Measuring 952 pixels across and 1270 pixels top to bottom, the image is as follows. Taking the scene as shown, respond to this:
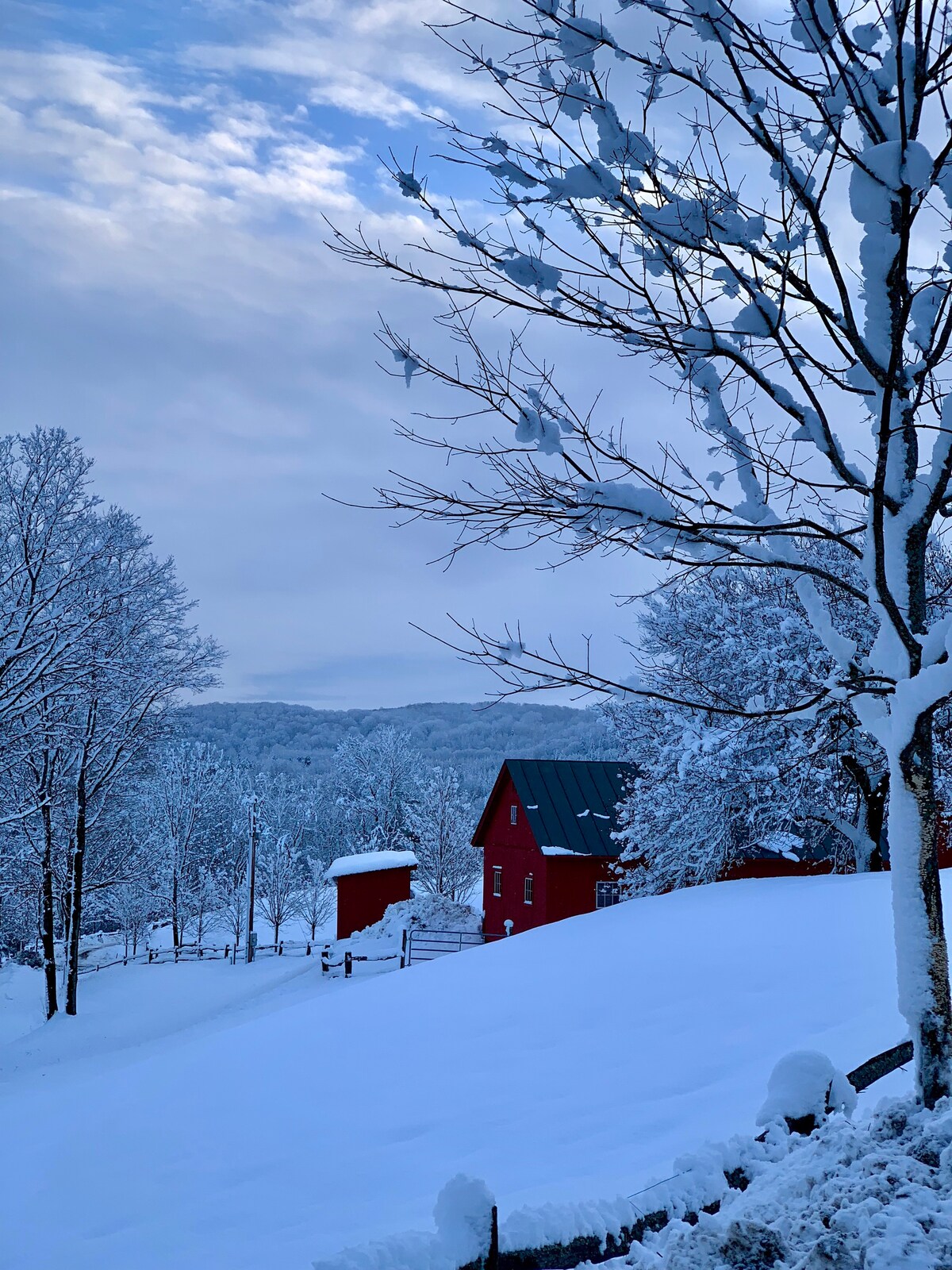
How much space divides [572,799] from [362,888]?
12.5 metres

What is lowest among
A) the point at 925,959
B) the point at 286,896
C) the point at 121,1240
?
the point at 286,896

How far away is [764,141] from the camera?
452cm

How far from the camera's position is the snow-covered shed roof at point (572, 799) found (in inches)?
978

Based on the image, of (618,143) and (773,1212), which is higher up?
(618,143)

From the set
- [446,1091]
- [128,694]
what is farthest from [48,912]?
[446,1091]

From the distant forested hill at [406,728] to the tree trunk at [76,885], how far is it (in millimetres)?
61816

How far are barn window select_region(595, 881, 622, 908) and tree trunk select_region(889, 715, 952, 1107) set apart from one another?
21.0m

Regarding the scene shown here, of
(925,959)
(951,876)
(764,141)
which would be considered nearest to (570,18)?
(764,141)

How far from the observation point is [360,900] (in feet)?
114

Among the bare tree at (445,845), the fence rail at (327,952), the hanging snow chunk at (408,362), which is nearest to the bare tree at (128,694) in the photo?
the fence rail at (327,952)

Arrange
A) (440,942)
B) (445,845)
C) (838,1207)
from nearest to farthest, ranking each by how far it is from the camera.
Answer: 1. (838,1207)
2. (440,942)
3. (445,845)

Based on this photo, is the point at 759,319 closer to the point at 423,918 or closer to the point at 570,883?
the point at 570,883

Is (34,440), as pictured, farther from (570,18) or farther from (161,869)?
(161,869)

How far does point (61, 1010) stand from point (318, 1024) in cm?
1648
